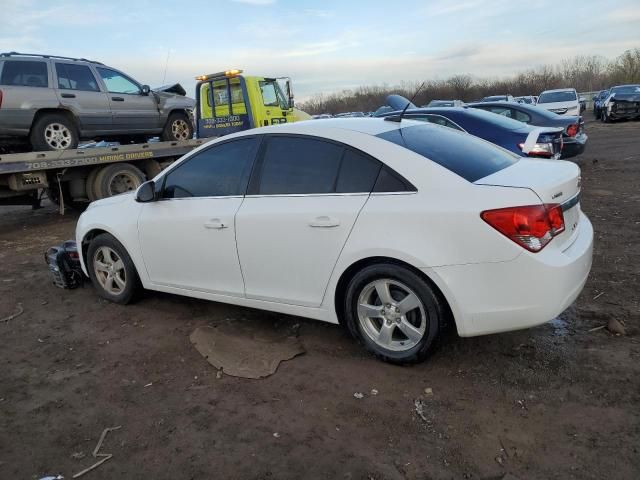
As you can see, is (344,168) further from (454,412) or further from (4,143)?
(4,143)

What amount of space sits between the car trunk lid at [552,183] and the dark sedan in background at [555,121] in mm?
7012

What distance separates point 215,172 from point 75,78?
6429 mm

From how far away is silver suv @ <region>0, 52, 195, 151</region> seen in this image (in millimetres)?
8062

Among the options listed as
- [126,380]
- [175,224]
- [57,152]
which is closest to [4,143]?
[57,152]

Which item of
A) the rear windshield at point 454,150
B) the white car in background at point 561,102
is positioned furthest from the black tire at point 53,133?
the white car in background at point 561,102

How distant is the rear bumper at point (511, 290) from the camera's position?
9.32 ft

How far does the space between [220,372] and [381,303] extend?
117cm

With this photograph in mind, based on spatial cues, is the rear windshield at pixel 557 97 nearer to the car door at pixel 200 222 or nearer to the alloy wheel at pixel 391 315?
the car door at pixel 200 222

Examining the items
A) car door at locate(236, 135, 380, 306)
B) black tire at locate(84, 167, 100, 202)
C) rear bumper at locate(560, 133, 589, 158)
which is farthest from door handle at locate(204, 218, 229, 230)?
rear bumper at locate(560, 133, 589, 158)

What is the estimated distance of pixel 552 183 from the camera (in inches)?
121

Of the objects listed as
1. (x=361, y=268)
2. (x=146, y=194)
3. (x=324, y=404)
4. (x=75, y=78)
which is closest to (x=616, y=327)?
(x=361, y=268)

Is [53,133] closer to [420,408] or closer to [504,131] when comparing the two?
[504,131]

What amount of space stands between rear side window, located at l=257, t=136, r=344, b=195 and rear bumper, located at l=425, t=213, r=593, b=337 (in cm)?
99

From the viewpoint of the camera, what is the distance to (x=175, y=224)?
4.13 meters
